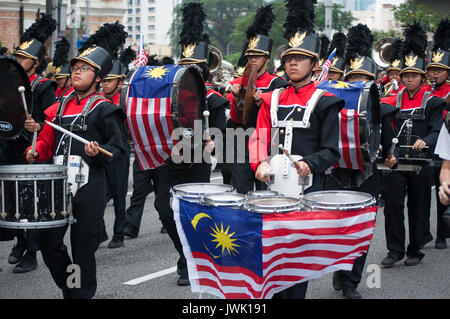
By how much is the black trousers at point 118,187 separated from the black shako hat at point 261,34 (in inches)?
82.3

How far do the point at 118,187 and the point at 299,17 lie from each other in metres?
3.68

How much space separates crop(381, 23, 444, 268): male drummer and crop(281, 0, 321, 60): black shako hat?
2087 millimetres

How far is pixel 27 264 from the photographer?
7.15 metres

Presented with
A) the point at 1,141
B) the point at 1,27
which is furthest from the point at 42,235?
the point at 1,27

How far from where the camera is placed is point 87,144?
5.34m

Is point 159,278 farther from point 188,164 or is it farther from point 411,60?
point 411,60

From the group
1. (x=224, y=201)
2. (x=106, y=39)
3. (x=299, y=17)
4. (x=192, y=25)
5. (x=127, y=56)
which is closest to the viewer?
(x=224, y=201)

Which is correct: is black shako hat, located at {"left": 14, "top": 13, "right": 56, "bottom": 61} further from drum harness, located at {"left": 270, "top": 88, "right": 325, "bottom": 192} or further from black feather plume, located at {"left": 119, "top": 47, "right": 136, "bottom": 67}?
drum harness, located at {"left": 270, "top": 88, "right": 325, "bottom": 192}

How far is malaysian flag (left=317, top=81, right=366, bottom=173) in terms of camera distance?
18.9 feet

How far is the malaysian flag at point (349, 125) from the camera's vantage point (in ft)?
18.9

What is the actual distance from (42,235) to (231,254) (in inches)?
66.6

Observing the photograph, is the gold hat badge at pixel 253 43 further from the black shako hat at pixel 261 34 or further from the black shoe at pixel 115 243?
the black shoe at pixel 115 243

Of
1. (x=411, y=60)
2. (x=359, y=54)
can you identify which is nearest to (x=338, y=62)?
(x=411, y=60)

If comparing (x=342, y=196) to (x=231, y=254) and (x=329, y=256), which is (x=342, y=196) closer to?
(x=329, y=256)
